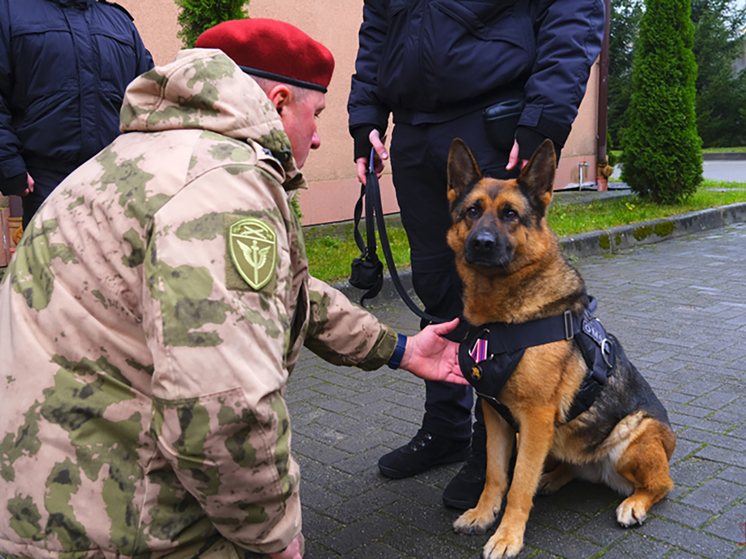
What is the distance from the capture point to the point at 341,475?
3109 millimetres

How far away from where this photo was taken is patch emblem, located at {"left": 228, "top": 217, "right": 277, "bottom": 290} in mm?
1339

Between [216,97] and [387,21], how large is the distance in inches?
70.1

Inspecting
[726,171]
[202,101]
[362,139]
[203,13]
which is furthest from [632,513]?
[726,171]

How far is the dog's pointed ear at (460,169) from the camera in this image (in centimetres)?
263

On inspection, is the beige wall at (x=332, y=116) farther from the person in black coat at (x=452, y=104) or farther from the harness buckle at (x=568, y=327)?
the harness buckle at (x=568, y=327)

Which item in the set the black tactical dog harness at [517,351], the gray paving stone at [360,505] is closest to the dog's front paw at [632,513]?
the black tactical dog harness at [517,351]

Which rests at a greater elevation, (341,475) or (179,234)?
(179,234)

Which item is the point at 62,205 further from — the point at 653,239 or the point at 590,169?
the point at 590,169

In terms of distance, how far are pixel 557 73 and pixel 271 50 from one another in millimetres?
1176

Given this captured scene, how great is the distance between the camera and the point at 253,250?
137 cm

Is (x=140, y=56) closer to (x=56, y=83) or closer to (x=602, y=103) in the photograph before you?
(x=56, y=83)

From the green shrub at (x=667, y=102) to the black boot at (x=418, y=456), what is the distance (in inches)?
362

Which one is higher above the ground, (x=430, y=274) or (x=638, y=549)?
(x=430, y=274)

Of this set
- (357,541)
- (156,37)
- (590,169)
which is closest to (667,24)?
(590,169)
